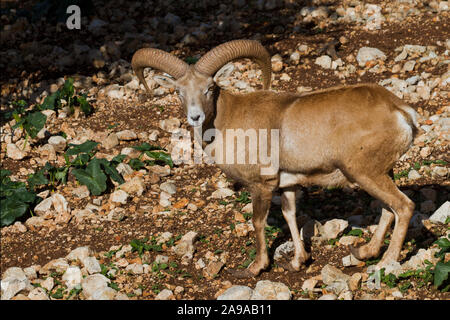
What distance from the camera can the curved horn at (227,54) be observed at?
8.12 m

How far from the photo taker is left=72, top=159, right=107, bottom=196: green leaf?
32.7 ft

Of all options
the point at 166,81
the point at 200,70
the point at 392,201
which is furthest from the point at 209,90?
the point at 392,201

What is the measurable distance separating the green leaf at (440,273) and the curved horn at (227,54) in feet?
11.7

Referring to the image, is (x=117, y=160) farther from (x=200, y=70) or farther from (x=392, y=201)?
(x=392, y=201)

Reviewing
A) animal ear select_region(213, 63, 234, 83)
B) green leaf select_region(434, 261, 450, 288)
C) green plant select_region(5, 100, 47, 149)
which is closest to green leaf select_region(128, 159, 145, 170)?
green plant select_region(5, 100, 47, 149)

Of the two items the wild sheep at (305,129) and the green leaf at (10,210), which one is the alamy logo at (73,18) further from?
the wild sheep at (305,129)

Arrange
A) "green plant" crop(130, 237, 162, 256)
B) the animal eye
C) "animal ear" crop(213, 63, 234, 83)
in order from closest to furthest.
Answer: the animal eye, "animal ear" crop(213, 63, 234, 83), "green plant" crop(130, 237, 162, 256)

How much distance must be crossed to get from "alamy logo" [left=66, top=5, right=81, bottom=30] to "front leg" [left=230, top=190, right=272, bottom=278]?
976cm

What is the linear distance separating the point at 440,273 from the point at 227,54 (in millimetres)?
3784

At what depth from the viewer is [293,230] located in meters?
8.46

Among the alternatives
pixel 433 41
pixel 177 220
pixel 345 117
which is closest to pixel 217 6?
pixel 433 41

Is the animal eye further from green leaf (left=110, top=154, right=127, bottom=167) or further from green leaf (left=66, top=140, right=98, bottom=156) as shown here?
green leaf (left=66, top=140, right=98, bottom=156)
